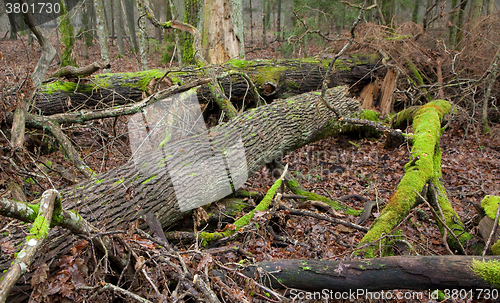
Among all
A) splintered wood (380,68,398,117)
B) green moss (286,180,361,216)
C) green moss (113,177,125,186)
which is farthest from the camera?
splintered wood (380,68,398,117)

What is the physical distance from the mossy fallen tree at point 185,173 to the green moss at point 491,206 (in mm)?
2852

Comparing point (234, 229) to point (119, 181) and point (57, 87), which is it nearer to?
point (119, 181)

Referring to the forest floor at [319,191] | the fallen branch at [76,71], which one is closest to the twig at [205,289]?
the forest floor at [319,191]

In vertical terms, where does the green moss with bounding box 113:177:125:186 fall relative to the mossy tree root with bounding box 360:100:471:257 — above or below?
above

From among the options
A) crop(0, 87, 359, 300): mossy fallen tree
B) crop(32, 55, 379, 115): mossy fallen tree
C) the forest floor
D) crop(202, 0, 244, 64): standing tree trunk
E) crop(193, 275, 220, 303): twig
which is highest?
crop(202, 0, 244, 64): standing tree trunk

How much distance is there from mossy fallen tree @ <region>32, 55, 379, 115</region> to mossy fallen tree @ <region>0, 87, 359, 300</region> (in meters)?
1.38

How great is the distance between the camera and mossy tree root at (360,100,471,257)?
297 centimetres

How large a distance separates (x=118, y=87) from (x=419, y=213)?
6060mm

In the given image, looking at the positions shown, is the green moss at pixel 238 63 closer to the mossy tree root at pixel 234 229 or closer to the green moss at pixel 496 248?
the mossy tree root at pixel 234 229


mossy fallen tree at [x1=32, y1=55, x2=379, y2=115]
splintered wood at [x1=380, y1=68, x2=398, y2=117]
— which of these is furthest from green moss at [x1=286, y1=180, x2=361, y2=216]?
splintered wood at [x1=380, y1=68, x2=398, y2=117]

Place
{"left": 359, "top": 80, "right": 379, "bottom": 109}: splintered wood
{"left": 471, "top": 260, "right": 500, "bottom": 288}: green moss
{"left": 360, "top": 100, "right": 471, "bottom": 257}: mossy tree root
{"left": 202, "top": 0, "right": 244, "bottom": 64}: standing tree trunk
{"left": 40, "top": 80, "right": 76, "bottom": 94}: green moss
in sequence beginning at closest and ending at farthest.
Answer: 1. {"left": 471, "top": 260, "right": 500, "bottom": 288}: green moss
2. {"left": 360, "top": 100, "right": 471, "bottom": 257}: mossy tree root
3. {"left": 40, "top": 80, "right": 76, "bottom": 94}: green moss
4. {"left": 202, "top": 0, "right": 244, "bottom": 64}: standing tree trunk
5. {"left": 359, "top": 80, "right": 379, "bottom": 109}: splintered wood

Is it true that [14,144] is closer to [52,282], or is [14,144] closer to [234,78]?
[52,282]

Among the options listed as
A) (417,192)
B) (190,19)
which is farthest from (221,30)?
(417,192)

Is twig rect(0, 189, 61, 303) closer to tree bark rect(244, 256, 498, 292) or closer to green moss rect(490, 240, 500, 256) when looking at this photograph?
tree bark rect(244, 256, 498, 292)
